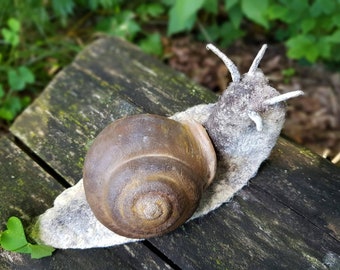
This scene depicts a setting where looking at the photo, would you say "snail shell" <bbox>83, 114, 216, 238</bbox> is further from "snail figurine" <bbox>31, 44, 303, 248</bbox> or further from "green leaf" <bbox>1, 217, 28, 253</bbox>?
"green leaf" <bbox>1, 217, 28, 253</bbox>

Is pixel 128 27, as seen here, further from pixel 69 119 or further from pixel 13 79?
pixel 69 119

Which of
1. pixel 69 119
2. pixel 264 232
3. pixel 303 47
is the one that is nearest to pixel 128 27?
pixel 303 47

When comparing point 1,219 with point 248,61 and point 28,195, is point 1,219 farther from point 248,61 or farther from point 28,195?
point 248,61

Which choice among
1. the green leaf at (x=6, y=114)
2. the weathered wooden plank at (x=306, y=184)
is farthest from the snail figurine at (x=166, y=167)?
the green leaf at (x=6, y=114)

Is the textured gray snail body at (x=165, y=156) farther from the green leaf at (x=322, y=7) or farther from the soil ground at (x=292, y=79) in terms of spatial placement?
the soil ground at (x=292, y=79)

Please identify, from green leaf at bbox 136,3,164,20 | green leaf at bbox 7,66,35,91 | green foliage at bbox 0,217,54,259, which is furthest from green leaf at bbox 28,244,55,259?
green leaf at bbox 136,3,164,20

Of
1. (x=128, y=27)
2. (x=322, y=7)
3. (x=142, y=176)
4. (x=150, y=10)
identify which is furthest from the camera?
(x=150, y=10)
